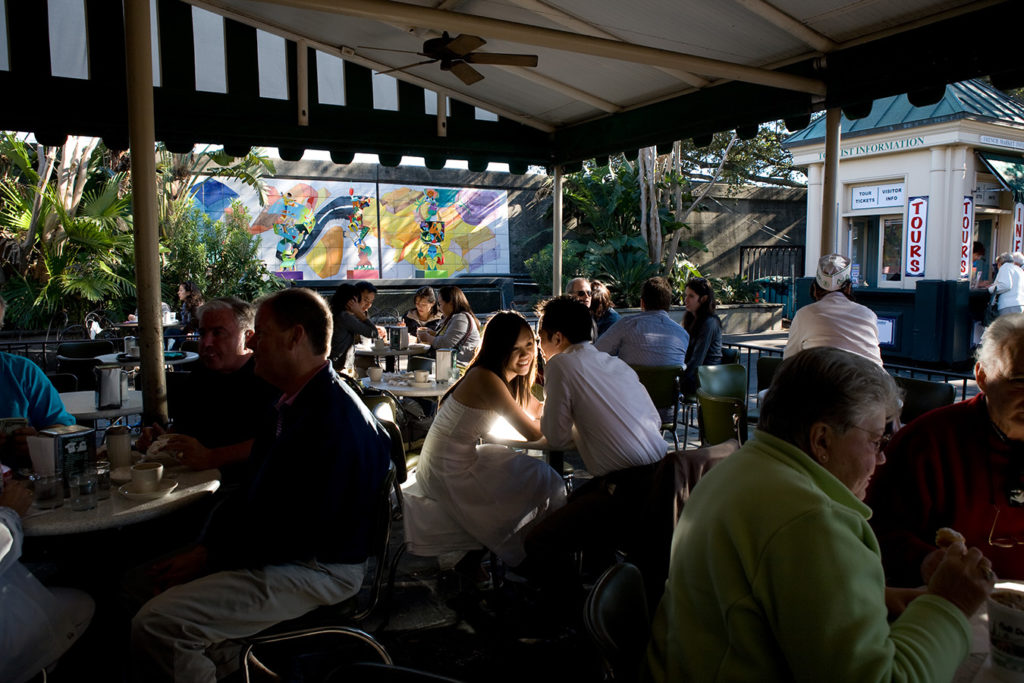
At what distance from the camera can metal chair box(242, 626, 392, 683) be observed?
2125 mm

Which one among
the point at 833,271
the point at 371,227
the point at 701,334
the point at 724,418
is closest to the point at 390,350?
the point at 701,334

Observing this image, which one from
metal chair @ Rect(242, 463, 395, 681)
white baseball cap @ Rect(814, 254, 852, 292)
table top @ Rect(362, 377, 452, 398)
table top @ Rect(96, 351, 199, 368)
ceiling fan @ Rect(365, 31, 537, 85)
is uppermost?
ceiling fan @ Rect(365, 31, 537, 85)

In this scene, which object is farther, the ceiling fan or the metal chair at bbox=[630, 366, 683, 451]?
the metal chair at bbox=[630, 366, 683, 451]

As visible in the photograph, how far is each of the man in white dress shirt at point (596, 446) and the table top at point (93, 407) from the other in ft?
8.78

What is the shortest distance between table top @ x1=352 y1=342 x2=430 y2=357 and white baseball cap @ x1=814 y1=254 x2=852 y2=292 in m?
3.84

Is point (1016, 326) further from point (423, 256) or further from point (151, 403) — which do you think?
point (423, 256)

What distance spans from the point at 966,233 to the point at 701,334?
836cm

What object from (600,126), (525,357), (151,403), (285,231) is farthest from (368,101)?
(285,231)

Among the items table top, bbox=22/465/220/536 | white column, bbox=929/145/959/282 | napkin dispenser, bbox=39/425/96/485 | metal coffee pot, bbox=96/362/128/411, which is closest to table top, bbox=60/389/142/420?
metal coffee pot, bbox=96/362/128/411

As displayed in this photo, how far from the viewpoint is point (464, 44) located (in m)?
4.67

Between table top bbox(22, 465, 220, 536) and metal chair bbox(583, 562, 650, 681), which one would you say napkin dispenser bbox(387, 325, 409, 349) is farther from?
metal chair bbox(583, 562, 650, 681)

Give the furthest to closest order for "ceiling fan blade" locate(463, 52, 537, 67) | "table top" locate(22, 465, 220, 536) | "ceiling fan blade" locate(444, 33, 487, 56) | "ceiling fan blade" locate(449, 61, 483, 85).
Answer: "ceiling fan blade" locate(449, 61, 483, 85) → "ceiling fan blade" locate(463, 52, 537, 67) → "ceiling fan blade" locate(444, 33, 487, 56) → "table top" locate(22, 465, 220, 536)

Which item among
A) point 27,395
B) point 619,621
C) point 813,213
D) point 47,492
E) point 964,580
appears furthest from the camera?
point 813,213

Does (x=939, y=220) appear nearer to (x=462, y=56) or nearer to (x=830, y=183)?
(x=830, y=183)
